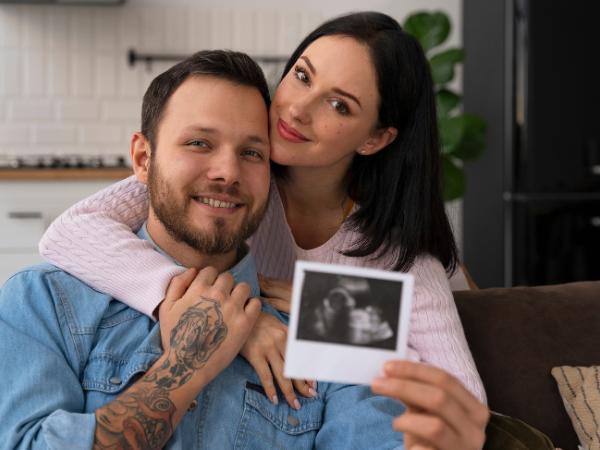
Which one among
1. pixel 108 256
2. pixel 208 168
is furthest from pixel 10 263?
pixel 208 168

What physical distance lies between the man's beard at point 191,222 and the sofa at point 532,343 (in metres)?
0.58

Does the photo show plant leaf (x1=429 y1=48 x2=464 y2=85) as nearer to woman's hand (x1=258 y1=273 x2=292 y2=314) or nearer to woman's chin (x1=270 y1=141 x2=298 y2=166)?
woman's chin (x1=270 y1=141 x2=298 y2=166)

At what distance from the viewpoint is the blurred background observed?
341cm

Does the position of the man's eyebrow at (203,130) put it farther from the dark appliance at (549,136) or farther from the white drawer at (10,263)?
the dark appliance at (549,136)

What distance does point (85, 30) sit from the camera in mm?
3904

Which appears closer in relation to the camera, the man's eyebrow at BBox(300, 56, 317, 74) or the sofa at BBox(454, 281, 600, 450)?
the sofa at BBox(454, 281, 600, 450)

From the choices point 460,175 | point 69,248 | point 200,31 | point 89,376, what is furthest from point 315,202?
point 200,31

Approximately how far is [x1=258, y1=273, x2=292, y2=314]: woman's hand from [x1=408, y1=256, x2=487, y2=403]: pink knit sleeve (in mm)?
278

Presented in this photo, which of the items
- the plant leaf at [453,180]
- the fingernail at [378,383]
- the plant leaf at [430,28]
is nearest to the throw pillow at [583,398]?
the fingernail at [378,383]

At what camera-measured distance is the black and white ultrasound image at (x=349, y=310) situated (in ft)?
2.38

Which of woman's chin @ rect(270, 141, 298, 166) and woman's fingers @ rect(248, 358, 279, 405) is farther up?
Answer: woman's chin @ rect(270, 141, 298, 166)

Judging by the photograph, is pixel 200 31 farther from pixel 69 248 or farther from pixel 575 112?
pixel 69 248

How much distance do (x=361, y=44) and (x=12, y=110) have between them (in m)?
3.10

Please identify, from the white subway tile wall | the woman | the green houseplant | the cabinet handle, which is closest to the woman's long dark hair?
the woman
